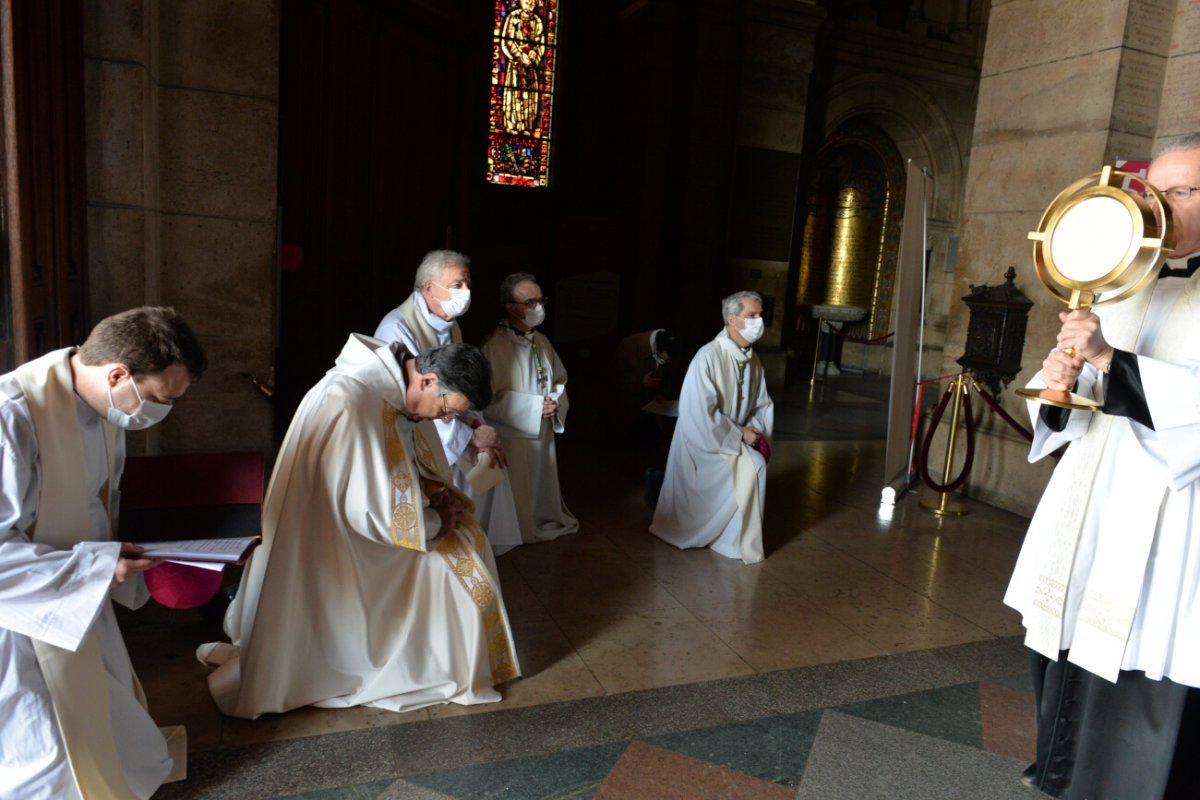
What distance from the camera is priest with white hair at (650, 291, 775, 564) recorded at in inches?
198

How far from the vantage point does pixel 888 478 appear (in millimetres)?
5988

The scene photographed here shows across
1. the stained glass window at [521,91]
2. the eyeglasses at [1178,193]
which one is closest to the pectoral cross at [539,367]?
the eyeglasses at [1178,193]

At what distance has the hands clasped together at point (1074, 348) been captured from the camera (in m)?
2.08

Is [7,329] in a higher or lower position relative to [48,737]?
higher

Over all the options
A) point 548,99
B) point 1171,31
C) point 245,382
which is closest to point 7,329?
point 245,382

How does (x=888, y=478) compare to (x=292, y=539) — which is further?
(x=888, y=478)

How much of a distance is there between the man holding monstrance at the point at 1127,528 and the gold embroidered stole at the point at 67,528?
2415 mm

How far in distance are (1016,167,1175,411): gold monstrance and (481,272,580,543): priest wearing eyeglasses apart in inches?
125

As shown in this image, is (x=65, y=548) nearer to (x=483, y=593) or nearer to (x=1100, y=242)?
(x=483, y=593)

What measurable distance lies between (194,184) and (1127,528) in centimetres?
409

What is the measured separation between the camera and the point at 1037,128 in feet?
20.0

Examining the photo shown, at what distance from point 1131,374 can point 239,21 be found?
4030 mm

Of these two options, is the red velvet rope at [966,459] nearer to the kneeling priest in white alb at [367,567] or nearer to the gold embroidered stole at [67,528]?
the kneeling priest in white alb at [367,567]

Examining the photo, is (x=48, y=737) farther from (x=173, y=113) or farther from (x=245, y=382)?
(x=173, y=113)
